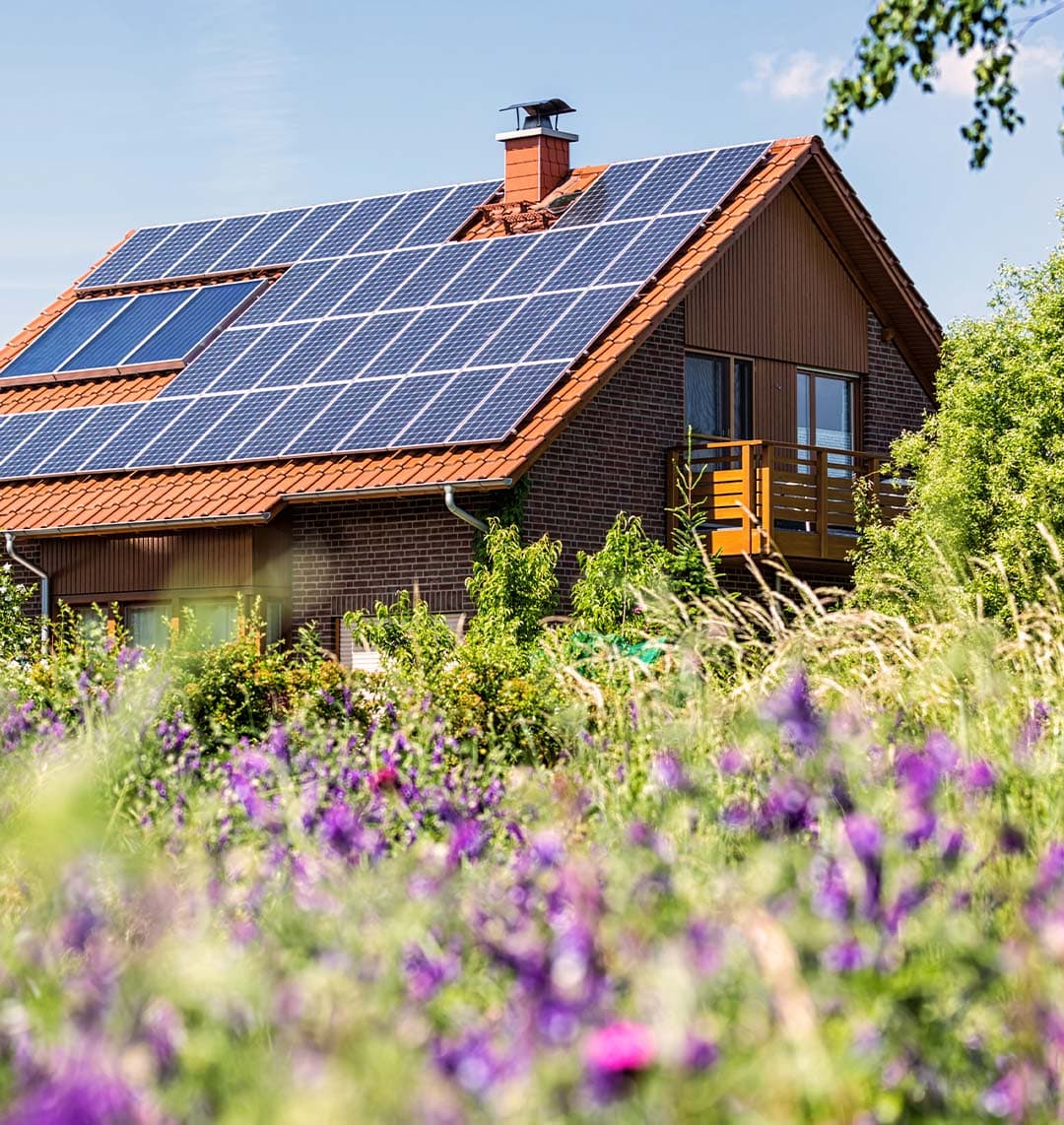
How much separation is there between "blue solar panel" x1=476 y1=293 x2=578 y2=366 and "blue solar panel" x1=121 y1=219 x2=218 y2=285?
25.9 feet

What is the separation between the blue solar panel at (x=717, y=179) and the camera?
79.8 feet

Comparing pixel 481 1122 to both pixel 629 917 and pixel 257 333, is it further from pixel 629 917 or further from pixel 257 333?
pixel 257 333

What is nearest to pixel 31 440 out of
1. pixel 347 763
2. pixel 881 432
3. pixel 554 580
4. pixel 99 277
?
pixel 99 277

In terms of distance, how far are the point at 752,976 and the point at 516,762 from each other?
9348 millimetres

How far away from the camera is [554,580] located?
66.8 feet

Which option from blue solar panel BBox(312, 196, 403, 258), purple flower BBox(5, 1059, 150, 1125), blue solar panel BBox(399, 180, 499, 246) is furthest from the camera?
blue solar panel BBox(312, 196, 403, 258)

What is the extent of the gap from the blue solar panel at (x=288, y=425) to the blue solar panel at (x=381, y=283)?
193 cm

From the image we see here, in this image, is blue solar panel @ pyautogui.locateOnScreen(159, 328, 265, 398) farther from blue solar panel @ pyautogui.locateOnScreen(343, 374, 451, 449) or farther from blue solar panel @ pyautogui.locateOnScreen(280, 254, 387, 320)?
blue solar panel @ pyautogui.locateOnScreen(343, 374, 451, 449)

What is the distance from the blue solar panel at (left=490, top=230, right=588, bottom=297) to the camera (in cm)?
2366

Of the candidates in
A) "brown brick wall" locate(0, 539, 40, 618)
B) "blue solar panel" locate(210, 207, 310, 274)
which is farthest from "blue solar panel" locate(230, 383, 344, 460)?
"blue solar panel" locate(210, 207, 310, 274)

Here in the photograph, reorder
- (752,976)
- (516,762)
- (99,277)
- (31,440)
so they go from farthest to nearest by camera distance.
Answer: (99,277) → (31,440) → (516,762) → (752,976)

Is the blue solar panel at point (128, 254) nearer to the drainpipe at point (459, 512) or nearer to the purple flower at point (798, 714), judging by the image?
the drainpipe at point (459, 512)

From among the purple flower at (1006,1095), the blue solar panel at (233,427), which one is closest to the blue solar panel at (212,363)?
the blue solar panel at (233,427)

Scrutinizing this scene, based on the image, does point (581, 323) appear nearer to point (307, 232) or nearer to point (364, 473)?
point (364, 473)
